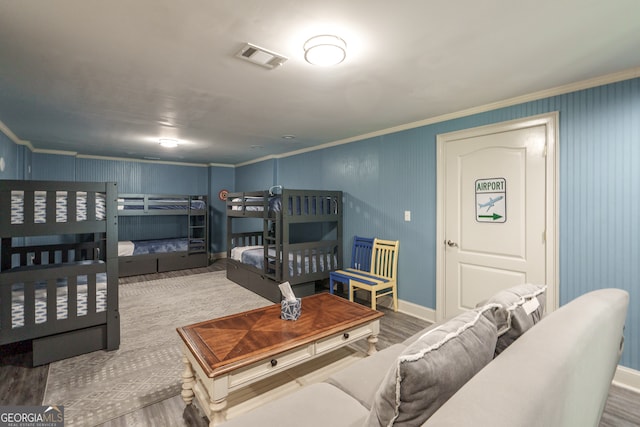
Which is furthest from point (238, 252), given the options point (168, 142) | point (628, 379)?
point (628, 379)

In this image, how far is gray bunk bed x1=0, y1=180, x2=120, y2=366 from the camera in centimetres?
239

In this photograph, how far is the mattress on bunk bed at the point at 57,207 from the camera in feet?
7.92

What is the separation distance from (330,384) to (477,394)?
889 mm

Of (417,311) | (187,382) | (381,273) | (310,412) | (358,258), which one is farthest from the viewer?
(358,258)

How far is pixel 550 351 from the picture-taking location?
0.95 meters

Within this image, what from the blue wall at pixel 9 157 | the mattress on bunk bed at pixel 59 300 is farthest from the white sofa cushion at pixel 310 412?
the blue wall at pixel 9 157

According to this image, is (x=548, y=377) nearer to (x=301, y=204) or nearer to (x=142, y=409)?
(x=142, y=409)

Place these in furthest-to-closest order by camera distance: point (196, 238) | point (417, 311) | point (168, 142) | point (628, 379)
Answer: point (196, 238) → point (168, 142) → point (417, 311) → point (628, 379)

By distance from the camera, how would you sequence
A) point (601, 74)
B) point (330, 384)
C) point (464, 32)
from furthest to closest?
point (601, 74) < point (464, 32) < point (330, 384)

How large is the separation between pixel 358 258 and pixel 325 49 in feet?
9.84

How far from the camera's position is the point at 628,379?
2264mm

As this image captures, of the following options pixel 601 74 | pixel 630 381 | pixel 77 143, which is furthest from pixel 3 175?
pixel 630 381

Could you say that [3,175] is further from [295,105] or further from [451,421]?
[451,421]

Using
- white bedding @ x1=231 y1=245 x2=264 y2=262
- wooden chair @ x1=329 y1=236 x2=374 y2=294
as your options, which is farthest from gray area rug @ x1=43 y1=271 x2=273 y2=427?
wooden chair @ x1=329 y1=236 x2=374 y2=294
